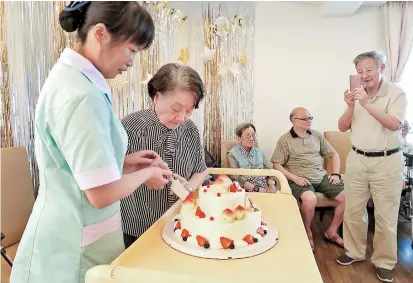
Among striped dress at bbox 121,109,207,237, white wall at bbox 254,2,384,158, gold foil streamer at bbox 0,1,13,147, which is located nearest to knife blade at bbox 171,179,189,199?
striped dress at bbox 121,109,207,237

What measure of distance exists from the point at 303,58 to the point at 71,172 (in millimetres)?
3539

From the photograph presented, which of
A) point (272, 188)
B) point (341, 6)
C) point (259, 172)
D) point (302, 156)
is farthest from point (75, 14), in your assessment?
point (341, 6)

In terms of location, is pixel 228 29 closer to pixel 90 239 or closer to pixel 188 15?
pixel 188 15

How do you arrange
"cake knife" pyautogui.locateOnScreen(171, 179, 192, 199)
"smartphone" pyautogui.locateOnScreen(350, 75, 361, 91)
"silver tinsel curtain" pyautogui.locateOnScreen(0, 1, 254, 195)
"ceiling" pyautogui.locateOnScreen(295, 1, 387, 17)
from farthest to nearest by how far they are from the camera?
"ceiling" pyautogui.locateOnScreen(295, 1, 387, 17), "silver tinsel curtain" pyautogui.locateOnScreen(0, 1, 254, 195), "smartphone" pyautogui.locateOnScreen(350, 75, 361, 91), "cake knife" pyautogui.locateOnScreen(171, 179, 192, 199)

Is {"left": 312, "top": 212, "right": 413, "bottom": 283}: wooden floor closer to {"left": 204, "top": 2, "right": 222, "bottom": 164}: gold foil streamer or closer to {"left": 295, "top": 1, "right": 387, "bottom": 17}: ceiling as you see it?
{"left": 204, "top": 2, "right": 222, "bottom": 164}: gold foil streamer

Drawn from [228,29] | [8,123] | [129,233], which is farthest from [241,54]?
[129,233]

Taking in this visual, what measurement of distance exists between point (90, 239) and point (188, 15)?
3.36m

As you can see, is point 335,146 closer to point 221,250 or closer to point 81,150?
point 221,250

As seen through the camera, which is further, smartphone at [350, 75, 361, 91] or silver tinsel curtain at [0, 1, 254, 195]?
silver tinsel curtain at [0, 1, 254, 195]

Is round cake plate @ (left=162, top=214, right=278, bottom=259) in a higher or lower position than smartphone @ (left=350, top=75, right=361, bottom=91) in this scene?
lower

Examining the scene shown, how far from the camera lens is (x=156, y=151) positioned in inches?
57.6

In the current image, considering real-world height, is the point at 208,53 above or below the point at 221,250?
above

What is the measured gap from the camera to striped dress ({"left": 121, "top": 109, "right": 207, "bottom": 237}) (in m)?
1.44

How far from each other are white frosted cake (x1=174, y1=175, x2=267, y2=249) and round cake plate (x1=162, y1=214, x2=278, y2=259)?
0.02 m
